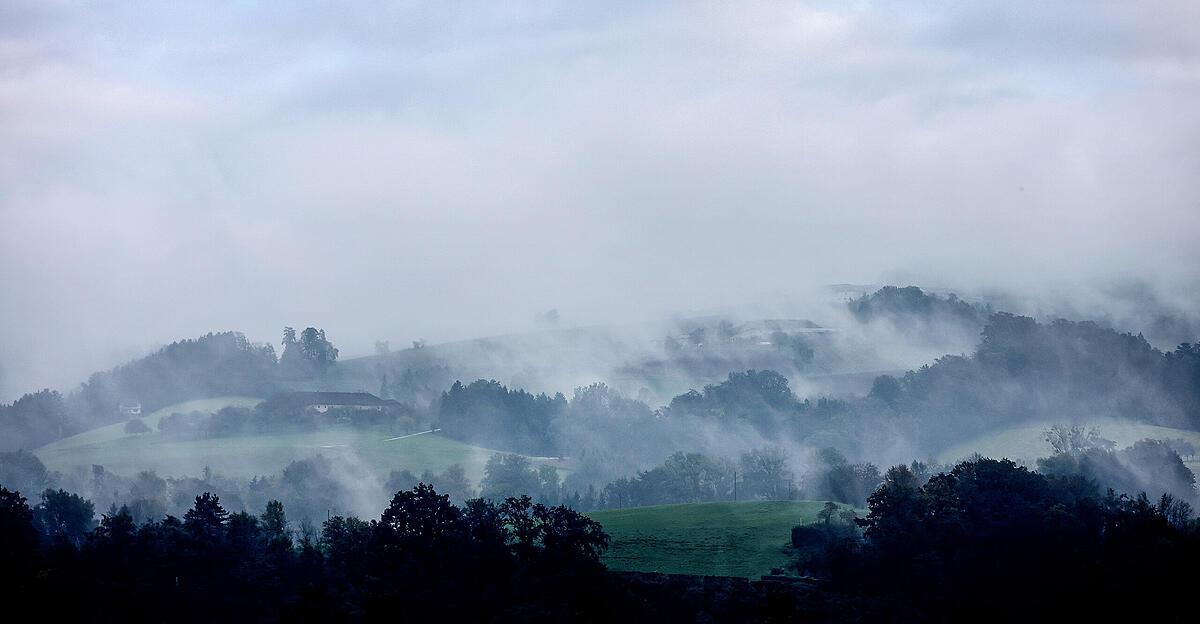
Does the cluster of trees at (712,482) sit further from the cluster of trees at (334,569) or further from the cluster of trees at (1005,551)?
the cluster of trees at (334,569)

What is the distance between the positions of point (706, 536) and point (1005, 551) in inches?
1402

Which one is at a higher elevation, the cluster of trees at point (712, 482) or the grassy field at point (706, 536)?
the cluster of trees at point (712, 482)

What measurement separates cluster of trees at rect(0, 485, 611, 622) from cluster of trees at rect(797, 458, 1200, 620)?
20332mm

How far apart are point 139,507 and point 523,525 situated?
8908 cm

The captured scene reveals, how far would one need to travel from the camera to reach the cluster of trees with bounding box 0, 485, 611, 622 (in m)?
86.9

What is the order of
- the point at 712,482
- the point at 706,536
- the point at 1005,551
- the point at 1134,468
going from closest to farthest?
1. the point at 1005,551
2. the point at 706,536
3. the point at 1134,468
4. the point at 712,482

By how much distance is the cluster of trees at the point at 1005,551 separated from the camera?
280ft

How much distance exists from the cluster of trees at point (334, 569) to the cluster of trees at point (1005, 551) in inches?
800

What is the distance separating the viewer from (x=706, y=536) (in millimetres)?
126438

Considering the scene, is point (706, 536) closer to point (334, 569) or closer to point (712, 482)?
point (334, 569)

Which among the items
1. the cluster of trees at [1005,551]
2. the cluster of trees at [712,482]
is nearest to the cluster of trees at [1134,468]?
the cluster of trees at [712,482]

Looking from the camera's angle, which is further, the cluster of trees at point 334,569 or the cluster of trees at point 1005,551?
the cluster of trees at point 334,569

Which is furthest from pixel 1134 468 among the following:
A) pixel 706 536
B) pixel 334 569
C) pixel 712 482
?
pixel 334 569

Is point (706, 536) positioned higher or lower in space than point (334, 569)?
higher
